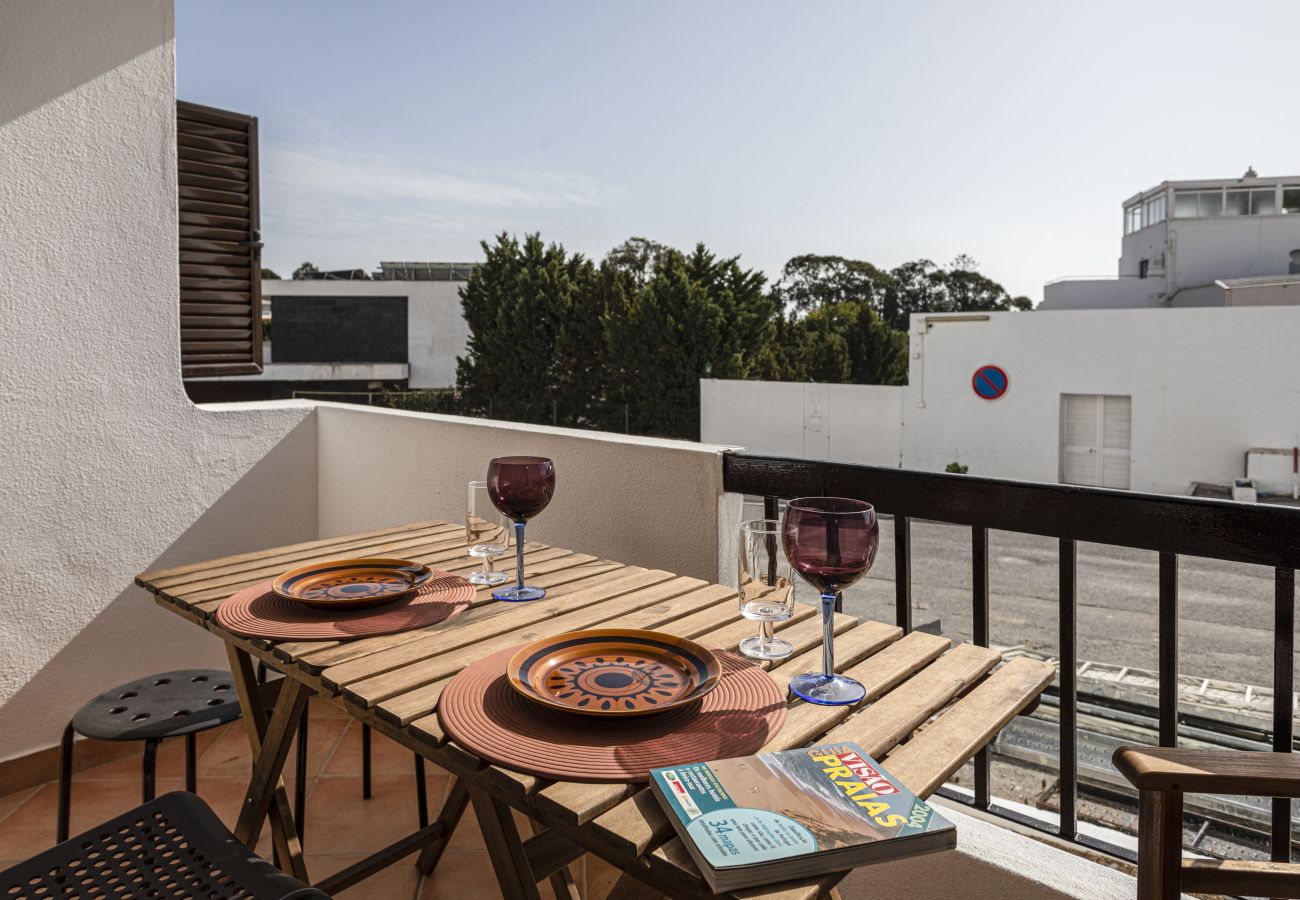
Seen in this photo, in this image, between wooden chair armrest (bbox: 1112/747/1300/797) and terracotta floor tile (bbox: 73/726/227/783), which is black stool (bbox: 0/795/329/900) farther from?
terracotta floor tile (bbox: 73/726/227/783)

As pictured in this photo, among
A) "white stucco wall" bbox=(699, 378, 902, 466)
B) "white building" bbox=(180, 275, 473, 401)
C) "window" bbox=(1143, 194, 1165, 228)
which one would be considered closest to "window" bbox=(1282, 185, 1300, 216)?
"window" bbox=(1143, 194, 1165, 228)

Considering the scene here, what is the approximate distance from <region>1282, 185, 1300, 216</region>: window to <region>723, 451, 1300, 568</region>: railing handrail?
31.9 meters

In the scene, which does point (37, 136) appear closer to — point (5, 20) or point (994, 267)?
point (5, 20)

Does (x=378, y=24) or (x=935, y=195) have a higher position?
(x=935, y=195)

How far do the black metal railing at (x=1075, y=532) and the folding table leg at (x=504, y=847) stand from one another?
0.81 m

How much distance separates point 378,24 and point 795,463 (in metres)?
10.8

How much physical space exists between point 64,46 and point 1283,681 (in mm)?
2760

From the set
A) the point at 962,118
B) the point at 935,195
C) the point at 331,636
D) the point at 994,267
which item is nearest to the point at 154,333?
the point at 331,636

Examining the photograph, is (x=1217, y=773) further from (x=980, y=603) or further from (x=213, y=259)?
(x=213, y=259)

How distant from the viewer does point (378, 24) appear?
34.3 ft

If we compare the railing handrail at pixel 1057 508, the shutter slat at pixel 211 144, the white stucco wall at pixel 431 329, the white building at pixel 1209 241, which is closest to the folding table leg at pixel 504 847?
the railing handrail at pixel 1057 508

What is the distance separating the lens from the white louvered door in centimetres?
2016

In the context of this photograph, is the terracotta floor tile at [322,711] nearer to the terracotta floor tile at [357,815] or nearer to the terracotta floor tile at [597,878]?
the terracotta floor tile at [357,815]

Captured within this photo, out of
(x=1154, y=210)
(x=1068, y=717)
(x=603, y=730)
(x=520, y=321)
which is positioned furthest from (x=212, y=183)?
(x=1154, y=210)
